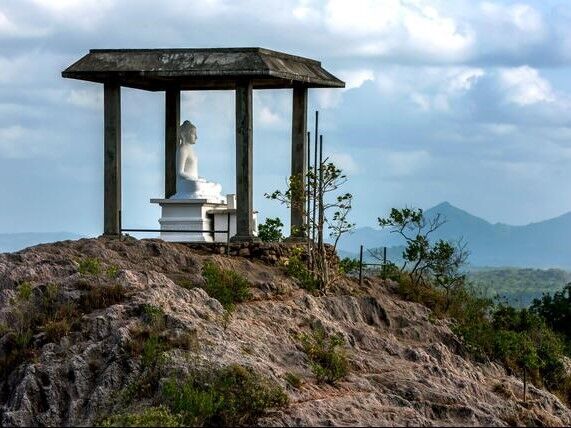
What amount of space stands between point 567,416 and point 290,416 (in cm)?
673

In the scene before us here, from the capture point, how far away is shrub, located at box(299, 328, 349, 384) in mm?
22594

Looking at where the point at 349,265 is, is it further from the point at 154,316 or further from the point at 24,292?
the point at 154,316

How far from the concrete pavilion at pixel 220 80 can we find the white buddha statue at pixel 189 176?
108 cm

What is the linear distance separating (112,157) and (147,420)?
38.4 feet

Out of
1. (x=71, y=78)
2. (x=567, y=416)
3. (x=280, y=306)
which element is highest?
(x=71, y=78)

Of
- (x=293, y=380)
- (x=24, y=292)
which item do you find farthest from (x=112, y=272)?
(x=293, y=380)

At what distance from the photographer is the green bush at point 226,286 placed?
25.1m

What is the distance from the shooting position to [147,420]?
19.1 metres

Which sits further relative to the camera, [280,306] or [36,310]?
[280,306]

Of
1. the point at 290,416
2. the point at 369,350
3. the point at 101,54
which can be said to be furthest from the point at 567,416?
the point at 101,54

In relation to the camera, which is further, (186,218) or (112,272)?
(186,218)

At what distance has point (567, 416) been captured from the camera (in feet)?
83.0

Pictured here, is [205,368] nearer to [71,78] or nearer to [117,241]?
[117,241]

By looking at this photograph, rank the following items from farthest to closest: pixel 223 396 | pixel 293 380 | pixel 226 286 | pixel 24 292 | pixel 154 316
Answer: pixel 226 286, pixel 24 292, pixel 154 316, pixel 293 380, pixel 223 396
